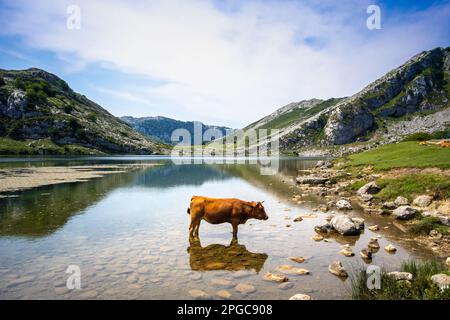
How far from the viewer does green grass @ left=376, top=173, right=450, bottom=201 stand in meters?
24.7

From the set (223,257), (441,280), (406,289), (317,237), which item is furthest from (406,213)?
(223,257)

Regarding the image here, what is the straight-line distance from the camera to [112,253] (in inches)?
591

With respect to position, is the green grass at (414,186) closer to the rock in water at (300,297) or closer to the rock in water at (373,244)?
the rock in water at (373,244)

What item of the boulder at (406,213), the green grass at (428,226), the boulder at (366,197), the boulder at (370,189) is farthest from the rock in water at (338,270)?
the boulder at (370,189)

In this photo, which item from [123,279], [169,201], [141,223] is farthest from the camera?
[169,201]

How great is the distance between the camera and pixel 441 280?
32.3 feet

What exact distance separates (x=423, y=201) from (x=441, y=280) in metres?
17.0

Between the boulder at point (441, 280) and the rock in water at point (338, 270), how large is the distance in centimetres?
313

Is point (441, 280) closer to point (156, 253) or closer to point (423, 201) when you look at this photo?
point (156, 253)

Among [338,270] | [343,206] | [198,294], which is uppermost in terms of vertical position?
[343,206]

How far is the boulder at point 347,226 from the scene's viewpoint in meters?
18.7
